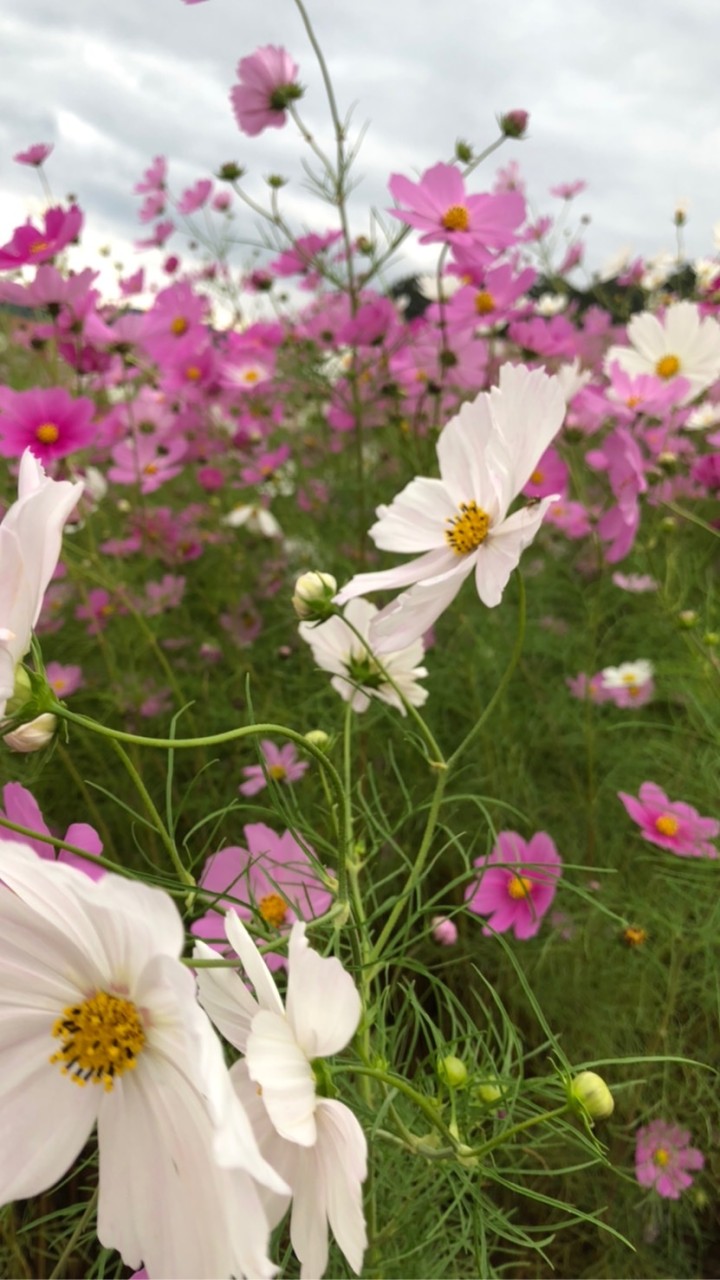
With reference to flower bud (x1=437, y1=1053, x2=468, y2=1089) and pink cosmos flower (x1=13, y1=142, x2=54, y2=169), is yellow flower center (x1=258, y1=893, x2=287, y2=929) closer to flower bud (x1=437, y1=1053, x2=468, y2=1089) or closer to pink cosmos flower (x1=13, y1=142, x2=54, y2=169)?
flower bud (x1=437, y1=1053, x2=468, y2=1089)

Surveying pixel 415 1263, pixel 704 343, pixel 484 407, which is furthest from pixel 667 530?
pixel 415 1263

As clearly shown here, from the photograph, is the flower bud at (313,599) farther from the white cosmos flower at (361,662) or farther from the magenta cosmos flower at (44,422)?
the magenta cosmos flower at (44,422)

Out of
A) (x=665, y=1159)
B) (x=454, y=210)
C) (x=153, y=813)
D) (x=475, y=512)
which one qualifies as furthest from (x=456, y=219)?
(x=665, y=1159)

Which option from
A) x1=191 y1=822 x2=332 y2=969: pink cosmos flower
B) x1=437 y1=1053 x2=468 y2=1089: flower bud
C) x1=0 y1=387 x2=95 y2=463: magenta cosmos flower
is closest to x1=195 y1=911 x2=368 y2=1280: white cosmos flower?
x1=437 y1=1053 x2=468 y2=1089: flower bud

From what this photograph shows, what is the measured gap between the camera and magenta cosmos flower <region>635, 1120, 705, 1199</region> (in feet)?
2.47

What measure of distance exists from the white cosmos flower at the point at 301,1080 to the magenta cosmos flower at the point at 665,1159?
625 mm

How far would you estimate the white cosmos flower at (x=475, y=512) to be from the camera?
1.27 feet

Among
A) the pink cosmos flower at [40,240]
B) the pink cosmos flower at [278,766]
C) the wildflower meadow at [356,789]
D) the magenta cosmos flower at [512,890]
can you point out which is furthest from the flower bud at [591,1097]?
the pink cosmos flower at [40,240]

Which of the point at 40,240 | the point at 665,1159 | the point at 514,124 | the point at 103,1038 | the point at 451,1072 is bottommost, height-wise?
the point at 665,1159

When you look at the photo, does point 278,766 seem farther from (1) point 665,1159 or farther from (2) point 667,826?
(1) point 665,1159

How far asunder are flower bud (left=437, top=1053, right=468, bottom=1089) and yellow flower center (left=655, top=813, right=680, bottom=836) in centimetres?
46

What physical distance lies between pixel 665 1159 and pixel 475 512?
678 millimetres

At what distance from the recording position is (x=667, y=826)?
782mm

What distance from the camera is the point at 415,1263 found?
0.55 meters
